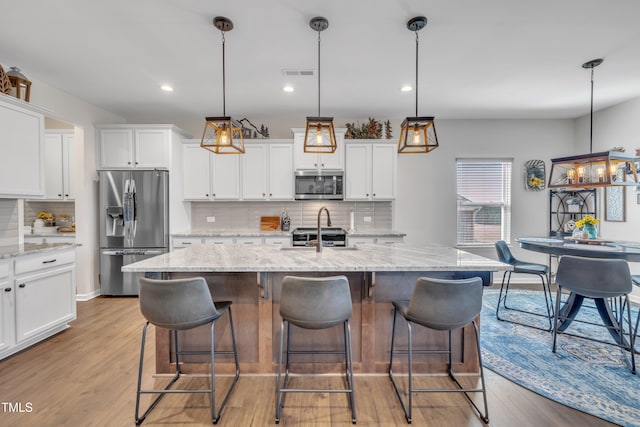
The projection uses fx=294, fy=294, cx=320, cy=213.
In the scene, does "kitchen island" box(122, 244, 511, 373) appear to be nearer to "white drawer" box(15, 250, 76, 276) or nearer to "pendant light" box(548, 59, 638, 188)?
"white drawer" box(15, 250, 76, 276)

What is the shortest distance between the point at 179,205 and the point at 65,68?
2101mm

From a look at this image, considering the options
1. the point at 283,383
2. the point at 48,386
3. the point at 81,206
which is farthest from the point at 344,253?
the point at 81,206

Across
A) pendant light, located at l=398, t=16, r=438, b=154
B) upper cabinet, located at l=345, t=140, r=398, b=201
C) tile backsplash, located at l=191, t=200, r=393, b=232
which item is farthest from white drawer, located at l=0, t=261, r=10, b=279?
upper cabinet, located at l=345, t=140, r=398, b=201

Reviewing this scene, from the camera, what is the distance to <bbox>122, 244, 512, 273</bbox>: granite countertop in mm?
1953

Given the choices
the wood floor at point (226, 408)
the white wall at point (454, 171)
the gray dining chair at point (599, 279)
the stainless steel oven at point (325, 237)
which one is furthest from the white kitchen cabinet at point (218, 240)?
the gray dining chair at point (599, 279)

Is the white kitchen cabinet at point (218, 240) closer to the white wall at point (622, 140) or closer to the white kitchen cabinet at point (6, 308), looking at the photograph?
the white kitchen cabinet at point (6, 308)

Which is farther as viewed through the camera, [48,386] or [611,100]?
[611,100]

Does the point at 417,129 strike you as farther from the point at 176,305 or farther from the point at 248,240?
the point at 248,240

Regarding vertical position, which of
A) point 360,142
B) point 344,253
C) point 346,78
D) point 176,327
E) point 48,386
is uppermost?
point 346,78

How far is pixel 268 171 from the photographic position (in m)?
4.65

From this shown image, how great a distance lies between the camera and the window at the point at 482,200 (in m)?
4.99

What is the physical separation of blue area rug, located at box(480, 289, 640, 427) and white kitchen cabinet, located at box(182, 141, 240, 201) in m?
3.88

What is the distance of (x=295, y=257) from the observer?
230 cm

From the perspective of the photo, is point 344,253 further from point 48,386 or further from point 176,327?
point 48,386
